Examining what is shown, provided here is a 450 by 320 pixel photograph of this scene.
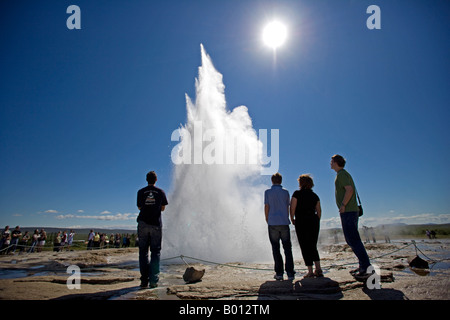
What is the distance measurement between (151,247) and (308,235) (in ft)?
9.14

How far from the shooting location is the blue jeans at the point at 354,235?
11.4 ft

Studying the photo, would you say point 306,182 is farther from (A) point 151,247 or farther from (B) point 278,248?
(A) point 151,247

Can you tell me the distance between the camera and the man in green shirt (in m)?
3.46

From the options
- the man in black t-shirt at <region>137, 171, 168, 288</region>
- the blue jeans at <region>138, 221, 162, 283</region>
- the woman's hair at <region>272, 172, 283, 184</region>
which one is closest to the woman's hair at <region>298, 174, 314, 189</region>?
the woman's hair at <region>272, 172, 283, 184</region>

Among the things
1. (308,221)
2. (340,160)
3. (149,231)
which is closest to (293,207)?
(308,221)

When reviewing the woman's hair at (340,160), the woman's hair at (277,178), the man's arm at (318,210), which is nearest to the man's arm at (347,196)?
the man's arm at (318,210)

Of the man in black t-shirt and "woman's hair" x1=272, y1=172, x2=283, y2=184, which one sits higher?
"woman's hair" x1=272, y1=172, x2=283, y2=184

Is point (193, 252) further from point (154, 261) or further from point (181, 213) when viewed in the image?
point (154, 261)

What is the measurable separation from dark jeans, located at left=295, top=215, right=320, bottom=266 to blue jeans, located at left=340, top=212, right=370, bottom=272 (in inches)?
17.7

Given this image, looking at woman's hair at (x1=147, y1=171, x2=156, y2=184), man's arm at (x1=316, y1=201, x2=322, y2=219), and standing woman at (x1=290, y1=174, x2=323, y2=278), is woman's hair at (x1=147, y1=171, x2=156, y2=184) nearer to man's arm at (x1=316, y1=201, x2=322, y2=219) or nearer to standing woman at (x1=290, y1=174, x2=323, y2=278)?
standing woman at (x1=290, y1=174, x2=323, y2=278)

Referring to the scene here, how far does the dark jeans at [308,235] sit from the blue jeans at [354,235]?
450 millimetres
